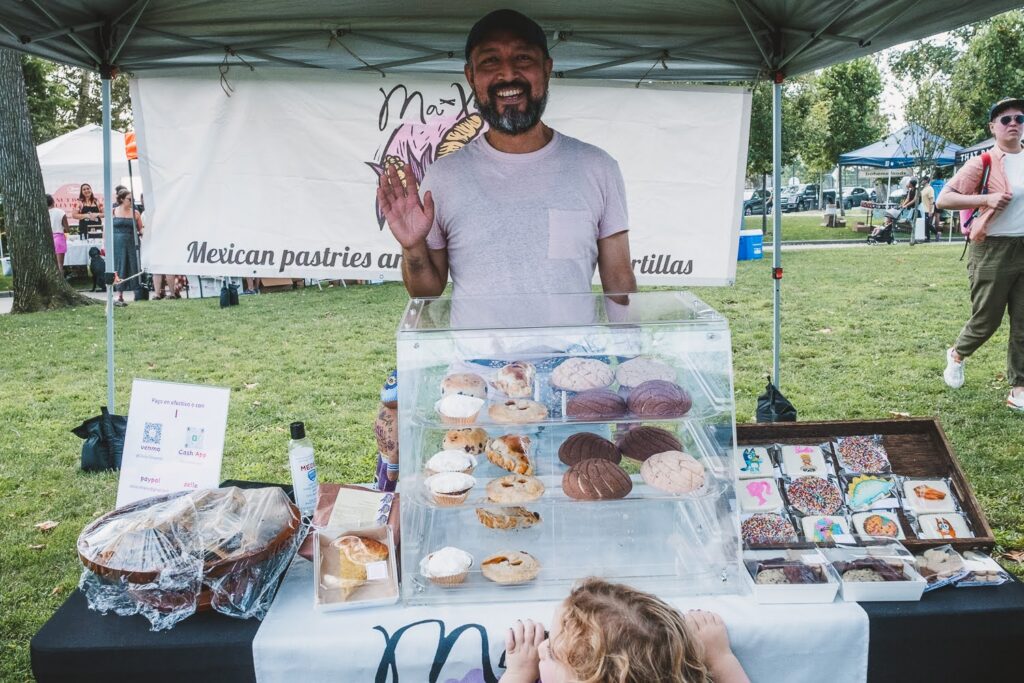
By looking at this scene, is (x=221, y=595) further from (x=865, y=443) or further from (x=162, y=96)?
(x=162, y=96)

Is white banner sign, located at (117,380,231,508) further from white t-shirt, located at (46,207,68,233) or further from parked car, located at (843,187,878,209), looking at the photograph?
parked car, located at (843,187,878,209)

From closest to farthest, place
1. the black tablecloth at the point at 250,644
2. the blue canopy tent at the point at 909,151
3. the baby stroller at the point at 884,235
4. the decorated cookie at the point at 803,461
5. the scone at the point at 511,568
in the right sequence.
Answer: the black tablecloth at the point at 250,644, the scone at the point at 511,568, the decorated cookie at the point at 803,461, the baby stroller at the point at 884,235, the blue canopy tent at the point at 909,151

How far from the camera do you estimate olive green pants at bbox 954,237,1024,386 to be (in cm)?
486

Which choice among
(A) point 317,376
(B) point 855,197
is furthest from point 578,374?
(B) point 855,197

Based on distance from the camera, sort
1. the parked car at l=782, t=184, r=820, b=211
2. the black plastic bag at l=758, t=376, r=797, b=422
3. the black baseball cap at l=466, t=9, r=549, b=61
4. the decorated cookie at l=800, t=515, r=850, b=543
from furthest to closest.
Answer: the parked car at l=782, t=184, r=820, b=211, the black plastic bag at l=758, t=376, r=797, b=422, the black baseball cap at l=466, t=9, r=549, b=61, the decorated cookie at l=800, t=515, r=850, b=543

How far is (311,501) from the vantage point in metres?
2.03

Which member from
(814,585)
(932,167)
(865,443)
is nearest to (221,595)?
(814,585)

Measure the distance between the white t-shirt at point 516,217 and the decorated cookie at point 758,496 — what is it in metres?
0.88

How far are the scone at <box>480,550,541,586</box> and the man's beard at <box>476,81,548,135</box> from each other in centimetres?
142

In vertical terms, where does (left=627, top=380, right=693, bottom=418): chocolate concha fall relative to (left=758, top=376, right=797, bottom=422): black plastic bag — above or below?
above

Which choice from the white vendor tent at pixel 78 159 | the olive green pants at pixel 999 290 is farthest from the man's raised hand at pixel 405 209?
the white vendor tent at pixel 78 159

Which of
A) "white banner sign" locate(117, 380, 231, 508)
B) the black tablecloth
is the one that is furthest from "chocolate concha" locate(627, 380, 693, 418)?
"white banner sign" locate(117, 380, 231, 508)

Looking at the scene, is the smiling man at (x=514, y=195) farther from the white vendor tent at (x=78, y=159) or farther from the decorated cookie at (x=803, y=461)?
the white vendor tent at (x=78, y=159)

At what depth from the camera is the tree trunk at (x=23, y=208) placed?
916cm
